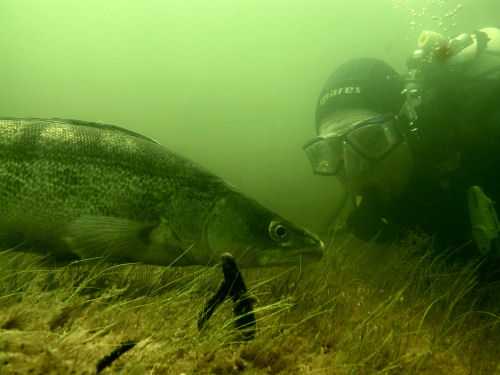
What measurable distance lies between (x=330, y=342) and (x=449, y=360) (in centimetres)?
83

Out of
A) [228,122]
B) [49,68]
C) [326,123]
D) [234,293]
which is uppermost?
[49,68]

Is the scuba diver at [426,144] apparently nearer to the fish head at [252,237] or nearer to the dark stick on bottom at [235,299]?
the fish head at [252,237]

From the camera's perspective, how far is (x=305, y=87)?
7244 cm

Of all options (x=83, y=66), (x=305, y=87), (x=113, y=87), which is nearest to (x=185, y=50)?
(x=113, y=87)

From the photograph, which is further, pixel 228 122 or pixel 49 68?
pixel 49 68

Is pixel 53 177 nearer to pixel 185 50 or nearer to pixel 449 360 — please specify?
pixel 449 360

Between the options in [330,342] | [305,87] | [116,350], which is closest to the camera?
[116,350]

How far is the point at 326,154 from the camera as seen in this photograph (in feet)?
17.4

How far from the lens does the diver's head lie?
481 cm

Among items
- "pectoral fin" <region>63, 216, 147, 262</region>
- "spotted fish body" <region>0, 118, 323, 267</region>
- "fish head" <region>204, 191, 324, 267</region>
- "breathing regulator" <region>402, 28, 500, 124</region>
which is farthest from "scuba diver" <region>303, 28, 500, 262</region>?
"pectoral fin" <region>63, 216, 147, 262</region>

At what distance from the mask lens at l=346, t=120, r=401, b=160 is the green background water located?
48268 millimetres

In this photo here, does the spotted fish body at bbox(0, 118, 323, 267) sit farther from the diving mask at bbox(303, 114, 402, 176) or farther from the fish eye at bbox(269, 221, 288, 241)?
the diving mask at bbox(303, 114, 402, 176)

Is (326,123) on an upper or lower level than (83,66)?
lower

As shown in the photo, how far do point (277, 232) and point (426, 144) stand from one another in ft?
10.1
